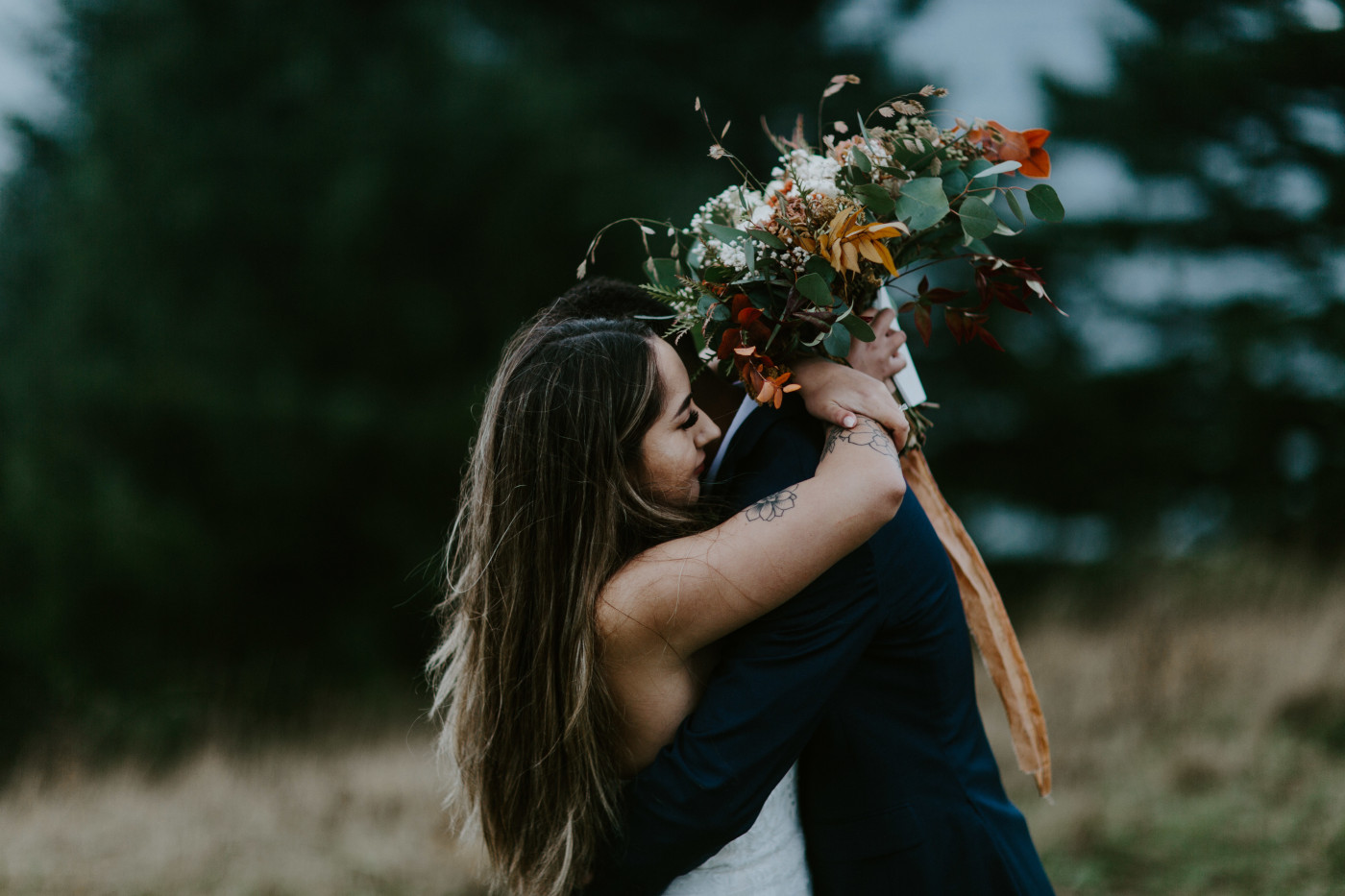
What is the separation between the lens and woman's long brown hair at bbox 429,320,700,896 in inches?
67.3

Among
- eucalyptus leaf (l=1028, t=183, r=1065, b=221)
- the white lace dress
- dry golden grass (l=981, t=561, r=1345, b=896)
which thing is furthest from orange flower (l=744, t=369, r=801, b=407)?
dry golden grass (l=981, t=561, r=1345, b=896)

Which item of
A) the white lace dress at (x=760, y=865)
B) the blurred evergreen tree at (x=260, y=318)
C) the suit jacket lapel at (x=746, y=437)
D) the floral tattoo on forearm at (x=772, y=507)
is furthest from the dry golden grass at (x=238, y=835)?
the floral tattoo on forearm at (x=772, y=507)

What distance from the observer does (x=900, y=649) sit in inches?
66.5

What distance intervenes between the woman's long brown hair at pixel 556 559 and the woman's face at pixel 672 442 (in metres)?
0.02

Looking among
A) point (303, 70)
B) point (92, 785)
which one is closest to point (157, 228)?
point (303, 70)

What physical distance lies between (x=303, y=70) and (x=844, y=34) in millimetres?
4833

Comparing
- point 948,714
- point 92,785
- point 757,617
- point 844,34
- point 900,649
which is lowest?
point 948,714

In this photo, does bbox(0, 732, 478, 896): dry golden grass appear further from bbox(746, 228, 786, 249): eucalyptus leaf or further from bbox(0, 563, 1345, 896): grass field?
bbox(746, 228, 786, 249): eucalyptus leaf

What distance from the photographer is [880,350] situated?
194 centimetres

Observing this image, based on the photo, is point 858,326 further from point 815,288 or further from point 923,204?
point 923,204

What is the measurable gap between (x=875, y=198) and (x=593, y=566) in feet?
2.70

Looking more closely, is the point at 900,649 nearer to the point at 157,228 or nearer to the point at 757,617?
the point at 757,617

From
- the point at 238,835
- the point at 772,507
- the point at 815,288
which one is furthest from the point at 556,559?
the point at 238,835

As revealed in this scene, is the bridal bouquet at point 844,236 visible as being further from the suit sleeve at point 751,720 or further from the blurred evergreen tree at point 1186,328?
the blurred evergreen tree at point 1186,328
